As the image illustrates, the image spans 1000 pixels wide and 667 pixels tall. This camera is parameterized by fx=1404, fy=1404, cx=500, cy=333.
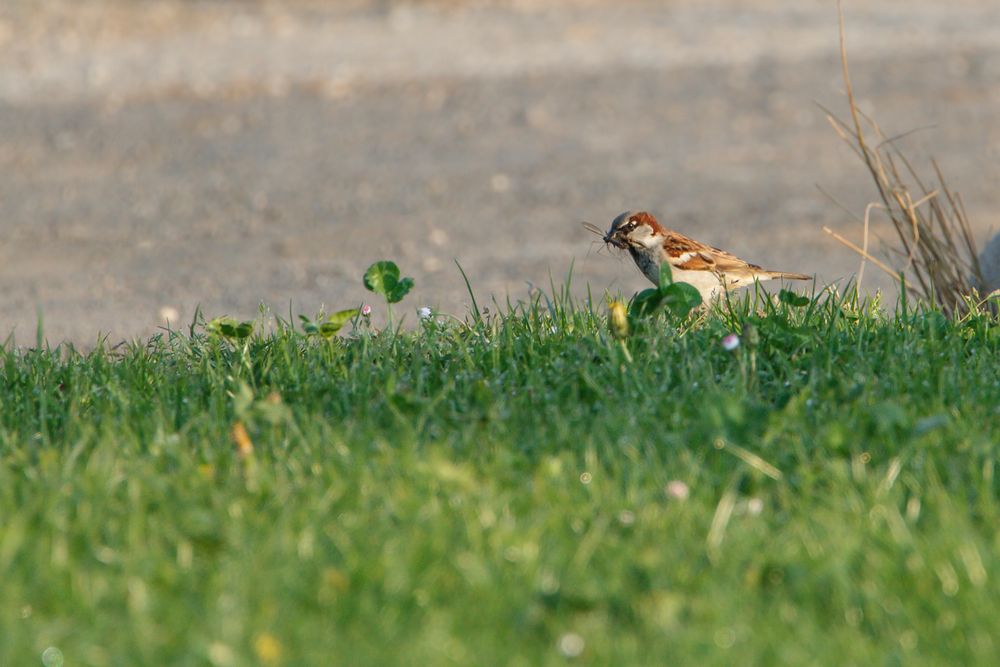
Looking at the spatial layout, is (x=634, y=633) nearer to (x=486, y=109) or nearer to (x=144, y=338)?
(x=144, y=338)

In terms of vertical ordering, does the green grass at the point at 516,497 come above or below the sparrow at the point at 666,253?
below

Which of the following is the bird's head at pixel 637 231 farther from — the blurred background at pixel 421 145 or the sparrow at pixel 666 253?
the blurred background at pixel 421 145

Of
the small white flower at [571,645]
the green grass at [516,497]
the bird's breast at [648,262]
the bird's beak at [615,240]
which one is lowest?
the small white flower at [571,645]

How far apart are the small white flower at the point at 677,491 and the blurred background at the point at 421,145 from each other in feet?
11.9

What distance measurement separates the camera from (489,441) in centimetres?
383

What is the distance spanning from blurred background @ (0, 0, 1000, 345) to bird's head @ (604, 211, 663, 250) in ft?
6.84

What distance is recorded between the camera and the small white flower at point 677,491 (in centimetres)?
340

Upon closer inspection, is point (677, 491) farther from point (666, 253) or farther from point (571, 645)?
point (666, 253)

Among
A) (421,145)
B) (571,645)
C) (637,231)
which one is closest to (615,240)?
(637,231)

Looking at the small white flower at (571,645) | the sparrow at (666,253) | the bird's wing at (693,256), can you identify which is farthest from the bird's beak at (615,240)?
the small white flower at (571,645)

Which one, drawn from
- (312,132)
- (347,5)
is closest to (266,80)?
(312,132)

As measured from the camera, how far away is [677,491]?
11.2 ft

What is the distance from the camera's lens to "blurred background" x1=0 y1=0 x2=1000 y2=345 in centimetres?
802

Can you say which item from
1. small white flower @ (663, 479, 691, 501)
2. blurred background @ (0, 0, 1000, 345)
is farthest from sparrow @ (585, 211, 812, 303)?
blurred background @ (0, 0, 1000, 345)
